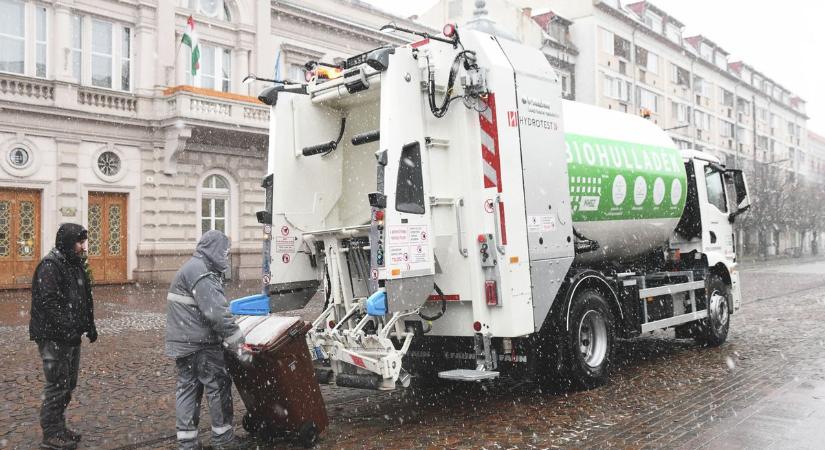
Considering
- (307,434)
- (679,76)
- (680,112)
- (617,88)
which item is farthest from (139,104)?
(679,76)

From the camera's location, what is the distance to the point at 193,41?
70.8 ft

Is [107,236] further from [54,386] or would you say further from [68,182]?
[54,386]

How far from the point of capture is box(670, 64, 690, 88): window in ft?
166

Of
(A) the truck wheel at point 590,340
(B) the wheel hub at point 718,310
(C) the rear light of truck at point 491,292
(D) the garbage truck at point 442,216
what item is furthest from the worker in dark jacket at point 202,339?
(B) the wheel hub at point 718,310

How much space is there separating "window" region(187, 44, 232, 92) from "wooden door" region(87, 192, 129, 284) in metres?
4.71

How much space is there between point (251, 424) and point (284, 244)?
1760mm

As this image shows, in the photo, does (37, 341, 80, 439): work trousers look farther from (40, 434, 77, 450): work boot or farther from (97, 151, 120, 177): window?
(97, 151, 120, 177): window

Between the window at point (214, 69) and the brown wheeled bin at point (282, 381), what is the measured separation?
1942 centimetres

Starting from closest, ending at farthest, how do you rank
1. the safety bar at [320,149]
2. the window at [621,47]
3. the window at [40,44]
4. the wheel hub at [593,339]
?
the safety bar at [320,149] < the wheel hub at [593,339] < the window at [40,44] < the window at [621,47]

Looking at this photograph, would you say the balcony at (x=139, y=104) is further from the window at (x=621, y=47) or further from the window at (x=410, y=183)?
the window at (x=621, y=47)

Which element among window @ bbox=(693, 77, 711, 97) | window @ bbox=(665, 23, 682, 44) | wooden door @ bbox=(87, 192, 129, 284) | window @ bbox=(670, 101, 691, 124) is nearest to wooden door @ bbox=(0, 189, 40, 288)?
wooden door @ bbox=(87, 192, 129, 284)

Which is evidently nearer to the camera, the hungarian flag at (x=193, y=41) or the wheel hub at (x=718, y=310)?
the wheel hub at (x=718, y=310)

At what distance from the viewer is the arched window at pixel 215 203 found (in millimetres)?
23312

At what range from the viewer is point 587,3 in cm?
4231
